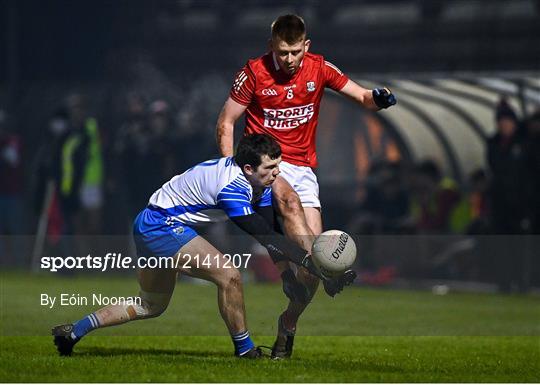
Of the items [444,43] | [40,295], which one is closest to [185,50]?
[444,43]

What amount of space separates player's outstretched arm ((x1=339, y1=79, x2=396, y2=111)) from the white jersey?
4.00 ft

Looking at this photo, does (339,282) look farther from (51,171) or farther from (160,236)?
(51,171)

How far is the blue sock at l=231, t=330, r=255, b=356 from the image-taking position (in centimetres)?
1075

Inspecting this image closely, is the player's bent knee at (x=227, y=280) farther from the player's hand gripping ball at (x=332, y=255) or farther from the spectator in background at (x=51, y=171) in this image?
the spectator in background at (x=51, y=171)

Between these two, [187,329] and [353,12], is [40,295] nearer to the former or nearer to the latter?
[187,329]

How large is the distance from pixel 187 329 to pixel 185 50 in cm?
850

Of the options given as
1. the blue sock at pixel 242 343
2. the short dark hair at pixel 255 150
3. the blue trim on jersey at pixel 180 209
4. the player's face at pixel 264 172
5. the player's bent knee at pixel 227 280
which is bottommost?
the blue sock at pixel 242 343

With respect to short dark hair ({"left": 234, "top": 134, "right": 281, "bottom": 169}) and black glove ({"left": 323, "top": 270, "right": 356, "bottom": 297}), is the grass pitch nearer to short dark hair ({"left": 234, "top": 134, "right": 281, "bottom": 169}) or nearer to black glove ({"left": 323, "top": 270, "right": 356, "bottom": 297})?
black glove ({"left": 323, "top": 270, "right": 356, "bottom": 297})

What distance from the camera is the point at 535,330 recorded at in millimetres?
14344

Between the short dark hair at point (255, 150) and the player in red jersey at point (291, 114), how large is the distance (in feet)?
1.68

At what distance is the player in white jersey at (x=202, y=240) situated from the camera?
10406 mm

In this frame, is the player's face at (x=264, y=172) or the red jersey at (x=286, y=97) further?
the red jersey at (x=286, y=97)

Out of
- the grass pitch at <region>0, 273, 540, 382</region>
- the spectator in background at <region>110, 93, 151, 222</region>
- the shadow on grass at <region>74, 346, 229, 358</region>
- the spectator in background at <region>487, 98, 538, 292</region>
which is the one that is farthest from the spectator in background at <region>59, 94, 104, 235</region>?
the shadow on grass at <region>74, 346, 229, 358</region>

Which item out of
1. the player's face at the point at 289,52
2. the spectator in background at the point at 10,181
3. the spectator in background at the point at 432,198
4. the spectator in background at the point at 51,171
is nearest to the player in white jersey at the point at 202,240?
the player's face at the point at 289,52
